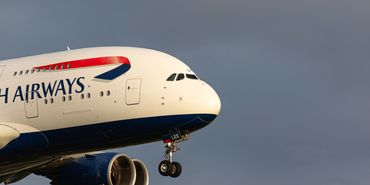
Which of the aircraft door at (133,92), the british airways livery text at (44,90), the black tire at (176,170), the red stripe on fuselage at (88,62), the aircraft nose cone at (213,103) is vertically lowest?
the black tire at (176,170)

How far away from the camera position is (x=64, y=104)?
170ft

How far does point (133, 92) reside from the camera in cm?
5122

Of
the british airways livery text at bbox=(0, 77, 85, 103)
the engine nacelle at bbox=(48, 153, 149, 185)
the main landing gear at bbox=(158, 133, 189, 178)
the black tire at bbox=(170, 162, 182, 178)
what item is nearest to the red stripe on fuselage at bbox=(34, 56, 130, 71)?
the british airways livery text at bbox=(0, 77, 85, 103)

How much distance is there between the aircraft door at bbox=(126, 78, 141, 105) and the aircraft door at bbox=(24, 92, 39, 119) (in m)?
3.63

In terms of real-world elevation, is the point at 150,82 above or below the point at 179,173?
above

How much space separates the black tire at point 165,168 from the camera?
5084 centimetres

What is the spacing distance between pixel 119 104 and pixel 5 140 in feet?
15.3

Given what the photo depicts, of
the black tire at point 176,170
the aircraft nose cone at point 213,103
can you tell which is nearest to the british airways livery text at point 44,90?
the black tire at point 176,170

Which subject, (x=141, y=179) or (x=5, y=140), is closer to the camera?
(x=5, y=140)

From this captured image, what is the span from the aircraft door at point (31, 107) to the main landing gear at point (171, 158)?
5037mm

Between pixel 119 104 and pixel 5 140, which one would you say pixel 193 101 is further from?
pixel 5 140

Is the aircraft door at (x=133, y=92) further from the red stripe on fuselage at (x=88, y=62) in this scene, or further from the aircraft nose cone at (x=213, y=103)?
the aircraft nose cone at (x=213, y=103)

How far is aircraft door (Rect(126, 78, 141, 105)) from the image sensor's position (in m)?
51.2

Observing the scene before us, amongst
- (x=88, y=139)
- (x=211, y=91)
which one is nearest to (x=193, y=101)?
(x=211, y=91)
